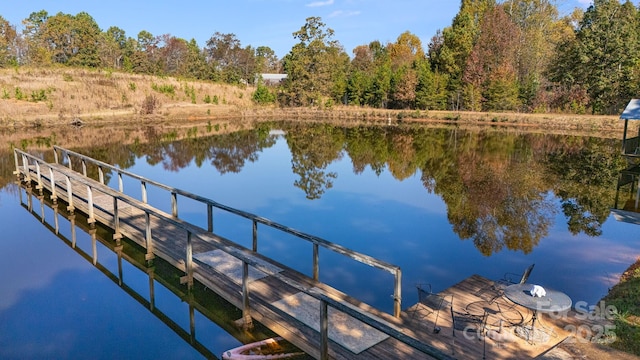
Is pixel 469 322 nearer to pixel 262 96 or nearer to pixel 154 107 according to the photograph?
pixel 154 107

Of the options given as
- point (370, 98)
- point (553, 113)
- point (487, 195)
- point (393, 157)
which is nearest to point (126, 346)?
point (487, 195)

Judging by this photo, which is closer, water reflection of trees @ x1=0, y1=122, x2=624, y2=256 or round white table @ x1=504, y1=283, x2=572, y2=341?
round white table @ x1=504, y1=283, x2=572, y2=341

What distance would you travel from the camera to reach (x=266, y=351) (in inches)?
252

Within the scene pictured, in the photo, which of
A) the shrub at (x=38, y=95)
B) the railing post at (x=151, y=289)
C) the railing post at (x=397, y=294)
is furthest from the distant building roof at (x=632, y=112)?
the shrub at (x=38, y=95)

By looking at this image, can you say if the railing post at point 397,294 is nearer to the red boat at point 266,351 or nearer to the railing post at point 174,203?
the red boat at point 266,351

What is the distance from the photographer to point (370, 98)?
58250 mm

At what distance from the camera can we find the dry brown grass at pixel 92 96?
4050 centimetres

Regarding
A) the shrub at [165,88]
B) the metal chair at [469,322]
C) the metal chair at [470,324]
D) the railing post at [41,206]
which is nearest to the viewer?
the metal chair at [470,324]

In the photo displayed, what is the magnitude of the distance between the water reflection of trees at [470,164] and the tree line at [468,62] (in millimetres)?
13520

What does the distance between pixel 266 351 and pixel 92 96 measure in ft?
152

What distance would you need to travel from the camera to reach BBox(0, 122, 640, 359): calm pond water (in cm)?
775

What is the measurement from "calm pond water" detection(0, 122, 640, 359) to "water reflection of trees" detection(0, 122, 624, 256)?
10 centimetres

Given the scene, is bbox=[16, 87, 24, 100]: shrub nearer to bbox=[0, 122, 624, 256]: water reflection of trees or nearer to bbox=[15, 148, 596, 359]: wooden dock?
bbox=[0, 122, 624, 256]: water reflection of trees

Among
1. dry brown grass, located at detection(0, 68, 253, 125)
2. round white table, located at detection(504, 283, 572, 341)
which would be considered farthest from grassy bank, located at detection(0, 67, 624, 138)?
round white table, located at detection(504, 283, 572, 341)
